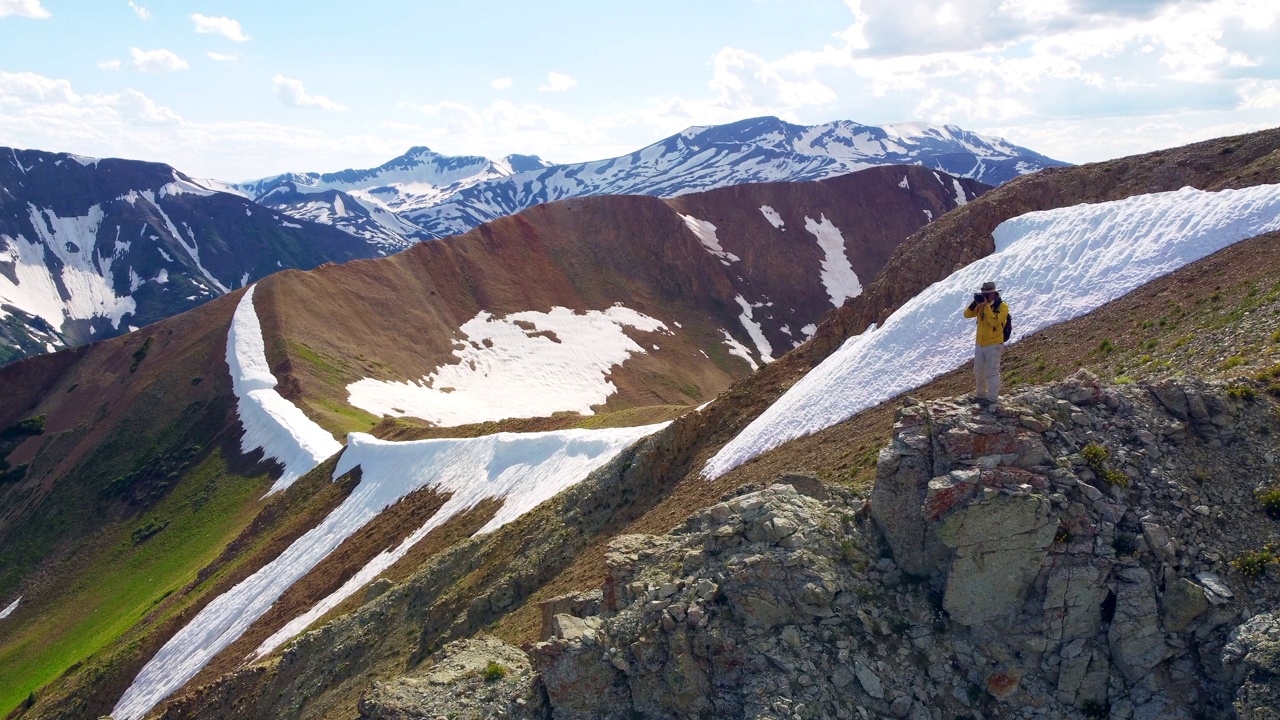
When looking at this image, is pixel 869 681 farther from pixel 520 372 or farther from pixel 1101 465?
pixel 520 372

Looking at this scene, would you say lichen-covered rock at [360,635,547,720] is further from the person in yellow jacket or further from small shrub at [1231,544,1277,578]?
small shrub at [1231,544,1277,578]

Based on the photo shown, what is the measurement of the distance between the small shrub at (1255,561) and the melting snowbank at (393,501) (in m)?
21.5

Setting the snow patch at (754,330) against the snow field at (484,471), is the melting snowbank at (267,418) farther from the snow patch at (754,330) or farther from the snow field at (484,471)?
the snow patch at (754,330)

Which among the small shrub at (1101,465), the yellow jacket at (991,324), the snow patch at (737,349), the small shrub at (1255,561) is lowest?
the snow patch at (737,349)

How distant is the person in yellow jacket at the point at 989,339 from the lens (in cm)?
1322

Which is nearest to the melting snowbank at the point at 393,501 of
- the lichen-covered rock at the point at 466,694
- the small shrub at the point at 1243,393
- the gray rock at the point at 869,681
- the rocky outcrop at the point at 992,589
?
the lichen-covered rock at the point at 466,694

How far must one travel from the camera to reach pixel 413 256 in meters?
99.0

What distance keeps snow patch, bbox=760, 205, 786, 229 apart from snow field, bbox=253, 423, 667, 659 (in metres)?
101

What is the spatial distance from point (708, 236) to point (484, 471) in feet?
315

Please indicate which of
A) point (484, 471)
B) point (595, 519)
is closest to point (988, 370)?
point (595, 519)

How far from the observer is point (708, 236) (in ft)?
413

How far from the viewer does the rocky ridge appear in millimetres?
11008

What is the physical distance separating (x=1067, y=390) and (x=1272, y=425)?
3.05m

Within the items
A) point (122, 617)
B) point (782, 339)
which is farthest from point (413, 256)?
point (122, 617)
